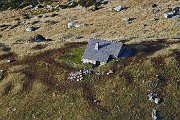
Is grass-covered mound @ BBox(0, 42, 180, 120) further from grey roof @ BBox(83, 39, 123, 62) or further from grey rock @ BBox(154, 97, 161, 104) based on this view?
grey roof @ BBox(83, 39, 123, 62)

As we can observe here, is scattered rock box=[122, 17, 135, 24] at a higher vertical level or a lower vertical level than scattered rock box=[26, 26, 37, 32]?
higher

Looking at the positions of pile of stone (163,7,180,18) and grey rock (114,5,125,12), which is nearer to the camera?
pile of stone (163,7,180,18)

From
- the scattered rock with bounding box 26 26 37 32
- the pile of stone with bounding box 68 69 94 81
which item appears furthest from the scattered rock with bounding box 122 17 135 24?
the pile of stone with bounding box 68 69 94 81

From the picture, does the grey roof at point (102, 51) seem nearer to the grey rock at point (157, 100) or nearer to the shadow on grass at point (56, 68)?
the shadow on grass at point (56, 68)

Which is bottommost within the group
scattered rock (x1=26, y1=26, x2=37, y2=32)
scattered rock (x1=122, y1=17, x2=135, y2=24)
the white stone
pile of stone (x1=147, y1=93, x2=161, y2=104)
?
scattered rock (x1=26, y1=26, x2=37, y2=32)

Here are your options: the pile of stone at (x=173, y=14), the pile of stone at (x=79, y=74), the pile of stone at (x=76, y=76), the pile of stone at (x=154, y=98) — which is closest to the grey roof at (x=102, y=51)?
the pile of stone at (x=79, y=74)

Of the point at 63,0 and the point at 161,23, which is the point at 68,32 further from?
the point at 63,0

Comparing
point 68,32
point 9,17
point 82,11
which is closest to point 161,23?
point 68,32

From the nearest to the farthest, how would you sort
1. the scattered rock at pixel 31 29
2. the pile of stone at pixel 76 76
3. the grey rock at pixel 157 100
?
the grey rock at pixel 157 100
the pile of stone at pixel 76 76
the scattered rock at pixel 31 29
